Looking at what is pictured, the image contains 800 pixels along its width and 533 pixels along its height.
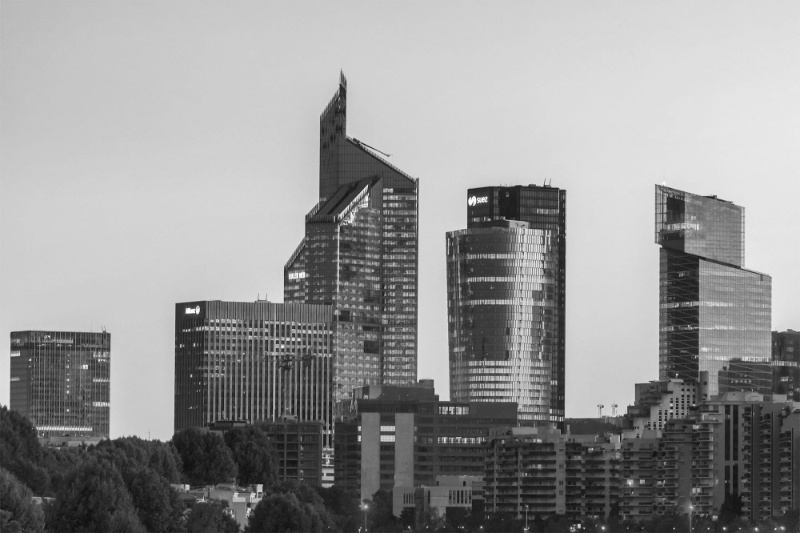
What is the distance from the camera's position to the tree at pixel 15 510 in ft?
357

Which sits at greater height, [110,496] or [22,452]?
[22,452]

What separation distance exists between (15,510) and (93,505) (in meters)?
21.3

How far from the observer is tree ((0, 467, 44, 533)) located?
10888cm

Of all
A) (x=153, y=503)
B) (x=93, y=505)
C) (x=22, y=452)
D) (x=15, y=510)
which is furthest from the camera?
(x=22, y=452)

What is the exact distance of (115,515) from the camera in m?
131

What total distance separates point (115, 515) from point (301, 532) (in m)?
35.1

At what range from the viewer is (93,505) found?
435ft

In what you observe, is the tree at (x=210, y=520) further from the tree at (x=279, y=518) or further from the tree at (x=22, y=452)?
the tree at (x=22, y=452)

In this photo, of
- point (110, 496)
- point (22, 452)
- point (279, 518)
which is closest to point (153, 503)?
point (110, 496)

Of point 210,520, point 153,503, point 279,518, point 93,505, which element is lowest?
point 279,518

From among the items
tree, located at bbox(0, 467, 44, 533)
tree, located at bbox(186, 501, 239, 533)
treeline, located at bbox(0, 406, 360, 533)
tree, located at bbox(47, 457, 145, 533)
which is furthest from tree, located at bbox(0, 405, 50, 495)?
tree, located at bbox(0, 467, 44, 533)

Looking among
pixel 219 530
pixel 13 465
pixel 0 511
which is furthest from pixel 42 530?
pixel 13 465

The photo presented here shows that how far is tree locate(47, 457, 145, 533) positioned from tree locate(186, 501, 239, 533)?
40.1ft

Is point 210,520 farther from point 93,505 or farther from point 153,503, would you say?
point 93,505
